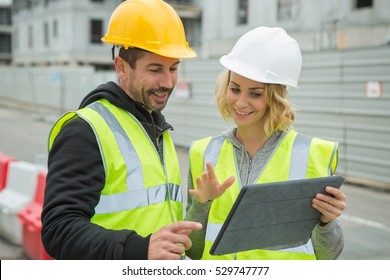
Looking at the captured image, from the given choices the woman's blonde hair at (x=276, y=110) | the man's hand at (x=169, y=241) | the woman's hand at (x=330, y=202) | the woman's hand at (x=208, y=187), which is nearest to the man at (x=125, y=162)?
the man's hand at (x=169, y=241)

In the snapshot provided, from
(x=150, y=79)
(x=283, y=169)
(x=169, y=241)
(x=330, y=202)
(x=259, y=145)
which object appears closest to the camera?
(x=169, y=241)

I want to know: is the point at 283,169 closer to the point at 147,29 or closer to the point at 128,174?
the point at 128,174

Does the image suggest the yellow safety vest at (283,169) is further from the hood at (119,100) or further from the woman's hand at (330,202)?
the hood at (119,100)

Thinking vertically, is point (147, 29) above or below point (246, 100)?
above

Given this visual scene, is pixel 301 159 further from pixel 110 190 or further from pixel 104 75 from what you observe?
pixel 104 75

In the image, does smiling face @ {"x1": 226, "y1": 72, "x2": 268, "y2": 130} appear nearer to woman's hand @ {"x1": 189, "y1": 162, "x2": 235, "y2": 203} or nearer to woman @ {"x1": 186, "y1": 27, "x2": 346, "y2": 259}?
woman @ {"x1": 186, "y1": 27, "x2": 346, "y2": 259}

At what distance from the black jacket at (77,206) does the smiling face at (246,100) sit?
2.86 ft

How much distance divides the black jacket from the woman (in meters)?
0.60

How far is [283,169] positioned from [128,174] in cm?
79

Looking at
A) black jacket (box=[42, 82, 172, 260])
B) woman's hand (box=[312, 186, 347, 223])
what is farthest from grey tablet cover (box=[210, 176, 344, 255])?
black jacket (box=[42, 82, 172, 260])

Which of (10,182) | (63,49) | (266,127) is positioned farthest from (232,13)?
(266,127)

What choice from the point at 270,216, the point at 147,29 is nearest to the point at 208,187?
the point at 270,216

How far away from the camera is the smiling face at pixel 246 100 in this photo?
2.62 m

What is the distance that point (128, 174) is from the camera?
7.08ft
